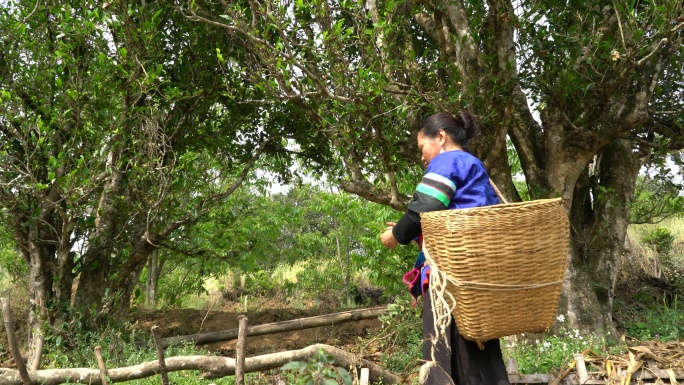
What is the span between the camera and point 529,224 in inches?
104

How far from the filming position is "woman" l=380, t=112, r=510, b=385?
9.78ft

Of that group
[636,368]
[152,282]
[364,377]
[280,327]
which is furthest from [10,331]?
[152,282]

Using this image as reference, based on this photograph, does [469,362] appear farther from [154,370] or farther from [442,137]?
[154,370]

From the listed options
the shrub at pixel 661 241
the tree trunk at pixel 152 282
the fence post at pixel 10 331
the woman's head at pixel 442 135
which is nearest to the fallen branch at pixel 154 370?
the fence post at pixel 10 331

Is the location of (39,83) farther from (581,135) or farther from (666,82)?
(666,82)

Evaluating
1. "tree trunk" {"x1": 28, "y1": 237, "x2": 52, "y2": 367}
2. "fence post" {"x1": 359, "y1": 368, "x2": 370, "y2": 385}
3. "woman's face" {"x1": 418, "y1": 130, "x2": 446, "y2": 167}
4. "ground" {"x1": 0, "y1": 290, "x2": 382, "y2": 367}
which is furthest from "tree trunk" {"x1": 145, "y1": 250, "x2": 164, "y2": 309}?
"woman's face" {"x1": 418, "y1": 130, "x2": 446, "y2": 167}

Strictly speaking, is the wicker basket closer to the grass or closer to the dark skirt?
the dark skirt

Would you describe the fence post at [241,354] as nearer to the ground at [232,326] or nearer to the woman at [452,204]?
the woman at [452,204]

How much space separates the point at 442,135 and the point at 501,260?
0.91m

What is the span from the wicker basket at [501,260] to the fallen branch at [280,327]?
455 cm

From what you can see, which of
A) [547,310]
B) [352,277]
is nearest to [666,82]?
[547,310]

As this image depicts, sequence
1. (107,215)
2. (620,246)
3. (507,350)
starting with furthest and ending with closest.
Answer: (620,246) → (107,215) → (507,350)

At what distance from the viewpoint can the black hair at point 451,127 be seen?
3.26 metres

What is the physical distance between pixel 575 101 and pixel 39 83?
5772 millimetres
